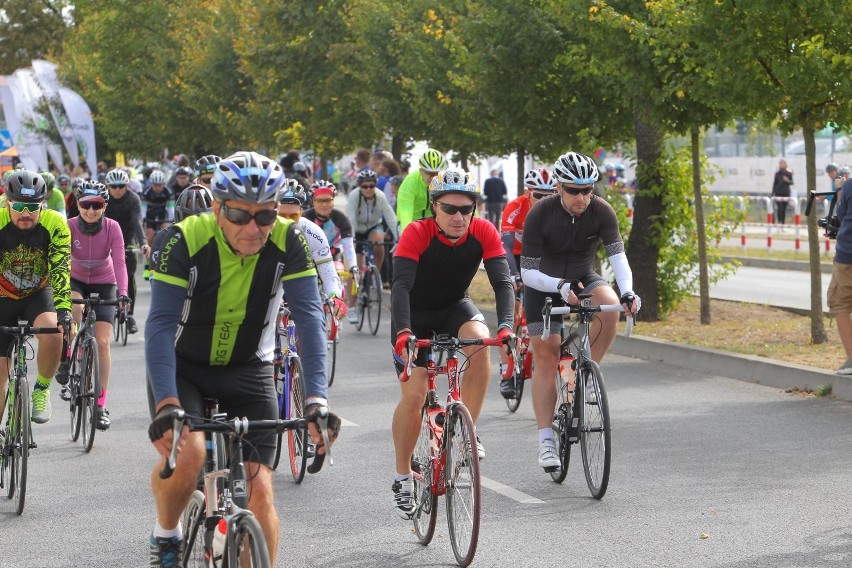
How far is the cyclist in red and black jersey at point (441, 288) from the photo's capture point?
738 centimetres

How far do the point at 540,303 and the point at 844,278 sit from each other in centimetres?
371

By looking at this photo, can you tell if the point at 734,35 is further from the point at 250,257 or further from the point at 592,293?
the point at 250,257

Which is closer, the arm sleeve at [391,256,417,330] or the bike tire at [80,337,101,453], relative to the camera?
the arm sleeve at [391,256,417,330]

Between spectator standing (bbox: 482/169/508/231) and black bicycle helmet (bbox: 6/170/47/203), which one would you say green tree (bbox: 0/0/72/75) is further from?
black bicycle helmet (bbox: 6/170/47/203)

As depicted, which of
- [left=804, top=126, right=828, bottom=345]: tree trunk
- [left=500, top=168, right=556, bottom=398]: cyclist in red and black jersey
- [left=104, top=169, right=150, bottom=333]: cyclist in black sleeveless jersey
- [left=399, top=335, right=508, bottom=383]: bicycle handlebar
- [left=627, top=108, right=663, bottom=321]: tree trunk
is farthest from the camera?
[left=627, top=108, right=663, bottom=321]: tree trunk

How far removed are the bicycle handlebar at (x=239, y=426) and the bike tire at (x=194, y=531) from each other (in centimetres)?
26

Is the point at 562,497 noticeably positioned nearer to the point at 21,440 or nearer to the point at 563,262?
the point at 563,262

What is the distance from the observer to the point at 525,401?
12516 mm

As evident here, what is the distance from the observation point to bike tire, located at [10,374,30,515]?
26.8 ft

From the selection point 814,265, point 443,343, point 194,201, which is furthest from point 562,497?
point 814,265

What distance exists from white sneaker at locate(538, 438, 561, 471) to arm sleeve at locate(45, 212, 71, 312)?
2.94 meters

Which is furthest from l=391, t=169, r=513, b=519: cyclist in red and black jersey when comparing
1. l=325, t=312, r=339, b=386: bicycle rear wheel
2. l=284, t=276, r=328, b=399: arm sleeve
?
l=325, t=312, r=339, b=386: bicycle rear wheel

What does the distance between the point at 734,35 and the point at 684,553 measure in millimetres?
7416

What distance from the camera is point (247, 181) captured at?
198 inches
